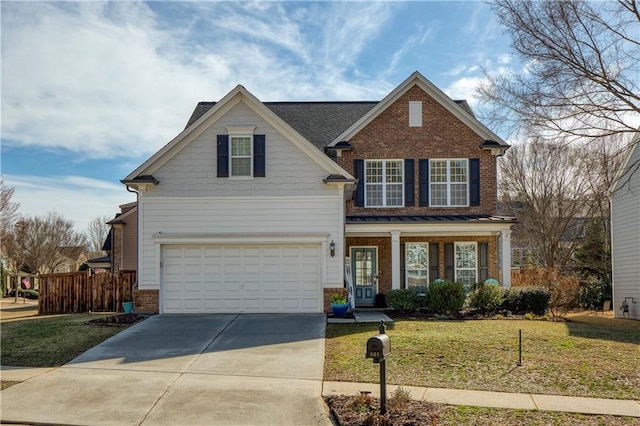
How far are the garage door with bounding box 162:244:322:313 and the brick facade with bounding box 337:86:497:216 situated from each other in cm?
500

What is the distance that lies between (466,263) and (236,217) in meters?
9.18

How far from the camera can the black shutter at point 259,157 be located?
688 inches

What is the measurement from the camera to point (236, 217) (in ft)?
56.7

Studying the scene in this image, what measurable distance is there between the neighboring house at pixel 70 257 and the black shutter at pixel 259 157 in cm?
4169

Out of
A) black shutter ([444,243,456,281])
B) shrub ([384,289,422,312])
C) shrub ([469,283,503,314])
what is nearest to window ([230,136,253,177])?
shrub ([384,289,422,312])

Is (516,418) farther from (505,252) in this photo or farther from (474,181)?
(474,181)

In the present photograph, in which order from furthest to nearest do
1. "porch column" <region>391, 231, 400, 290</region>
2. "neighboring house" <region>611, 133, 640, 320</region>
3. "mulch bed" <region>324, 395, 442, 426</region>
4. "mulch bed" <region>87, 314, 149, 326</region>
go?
"porch column" <region>391, 231, 400, 290</region> < "neighboring house" <region>611, 133, 640, 320</region> < "mulch bed" <region>87, 314, 149, 326</region> < "mulch bed" <region>324, 395, 442, 426</region>

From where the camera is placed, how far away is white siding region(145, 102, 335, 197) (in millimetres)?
17391

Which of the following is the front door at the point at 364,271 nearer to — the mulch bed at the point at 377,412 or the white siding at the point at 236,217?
the white siding at the point at 236,217

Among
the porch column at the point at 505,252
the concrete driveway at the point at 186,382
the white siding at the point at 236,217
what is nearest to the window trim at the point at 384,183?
the porch column at the point at 505,252

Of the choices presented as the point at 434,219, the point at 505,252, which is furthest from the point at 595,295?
the point at 434,219

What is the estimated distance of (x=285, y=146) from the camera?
1752cm

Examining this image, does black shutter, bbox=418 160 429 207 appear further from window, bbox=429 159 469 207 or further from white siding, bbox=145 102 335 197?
white siding, bbox=145 102 335 197

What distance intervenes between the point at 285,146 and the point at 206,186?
2680 millimetres
